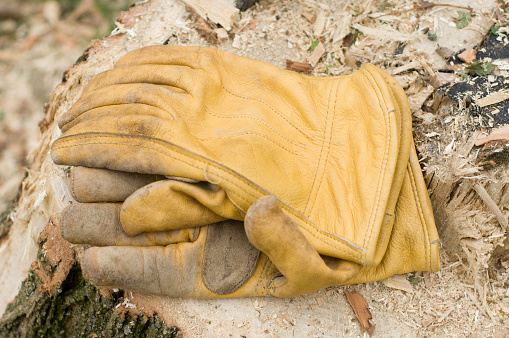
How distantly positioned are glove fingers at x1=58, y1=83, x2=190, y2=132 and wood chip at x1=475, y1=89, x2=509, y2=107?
1.76 meters

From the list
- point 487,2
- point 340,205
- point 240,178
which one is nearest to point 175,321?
point 240,178

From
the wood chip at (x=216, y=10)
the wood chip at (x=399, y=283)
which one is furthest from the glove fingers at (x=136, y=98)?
the wood chip at (x=399, y=283)

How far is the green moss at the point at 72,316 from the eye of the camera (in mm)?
2400

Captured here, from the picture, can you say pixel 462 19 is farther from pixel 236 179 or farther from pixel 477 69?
pixel 236 179

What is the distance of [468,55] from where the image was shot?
8.88 feet

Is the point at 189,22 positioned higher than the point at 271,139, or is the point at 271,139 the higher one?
the point at 189,22

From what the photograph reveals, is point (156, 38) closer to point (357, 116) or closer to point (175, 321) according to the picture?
point (357, 116)

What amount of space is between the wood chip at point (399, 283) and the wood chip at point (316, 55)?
1675mm

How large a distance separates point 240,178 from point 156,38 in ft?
6.09

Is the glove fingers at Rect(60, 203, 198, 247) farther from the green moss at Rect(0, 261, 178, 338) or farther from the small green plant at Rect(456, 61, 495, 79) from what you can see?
the small green plant at Rect(456, 61, 495, 79)

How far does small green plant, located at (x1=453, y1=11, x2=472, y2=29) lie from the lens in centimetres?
290

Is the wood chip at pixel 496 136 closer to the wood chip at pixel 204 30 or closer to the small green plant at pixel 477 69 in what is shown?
the small green plant at pixel 477 69

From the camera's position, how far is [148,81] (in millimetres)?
2459

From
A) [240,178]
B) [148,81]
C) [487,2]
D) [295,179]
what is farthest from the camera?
[487,2]
